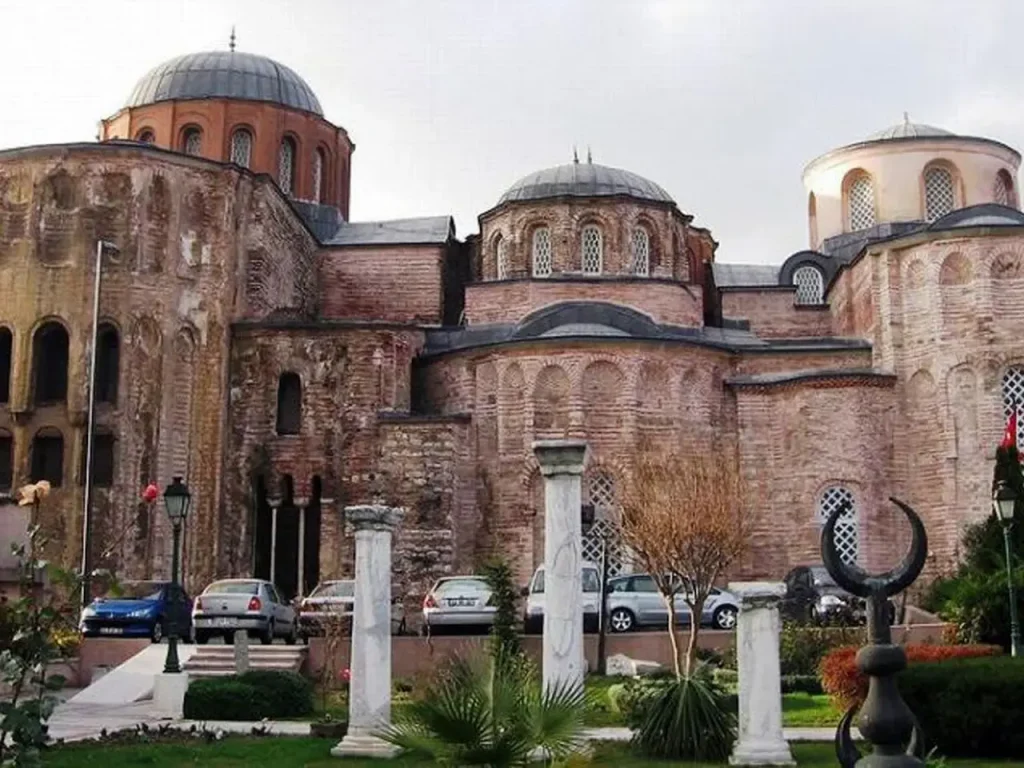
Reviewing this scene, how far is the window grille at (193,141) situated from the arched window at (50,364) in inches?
375

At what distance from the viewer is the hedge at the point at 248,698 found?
54.9 feet

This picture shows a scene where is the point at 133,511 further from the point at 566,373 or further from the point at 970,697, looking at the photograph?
the point at 970,697

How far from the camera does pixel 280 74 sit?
38.0 m

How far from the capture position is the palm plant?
7.55 metres

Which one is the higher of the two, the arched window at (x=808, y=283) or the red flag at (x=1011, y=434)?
the arched window at (x=808, y=283)

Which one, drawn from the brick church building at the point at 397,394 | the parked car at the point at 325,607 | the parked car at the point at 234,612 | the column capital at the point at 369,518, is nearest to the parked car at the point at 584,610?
the parked car at the point at 325,607

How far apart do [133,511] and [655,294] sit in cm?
1365

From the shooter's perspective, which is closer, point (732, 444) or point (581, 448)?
point (581, 448)

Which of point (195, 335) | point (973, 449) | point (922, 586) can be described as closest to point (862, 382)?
point (973, 449)

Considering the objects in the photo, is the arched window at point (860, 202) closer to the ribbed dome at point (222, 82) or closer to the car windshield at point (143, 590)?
the ribbed dome at point (222, 82)

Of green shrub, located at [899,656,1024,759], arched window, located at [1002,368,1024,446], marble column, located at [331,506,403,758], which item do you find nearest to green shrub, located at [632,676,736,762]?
green shrub, located at [899,656,1024,759]

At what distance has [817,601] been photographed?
23.7 metres

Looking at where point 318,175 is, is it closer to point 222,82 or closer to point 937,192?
point 222,82

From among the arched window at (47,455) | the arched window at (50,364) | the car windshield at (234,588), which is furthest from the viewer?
the arched window at (50,364)
